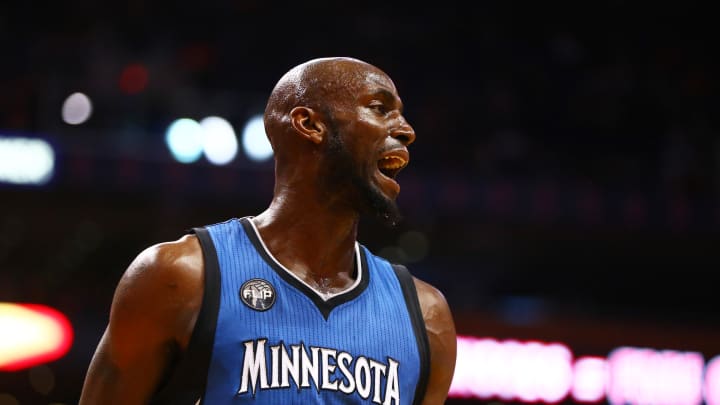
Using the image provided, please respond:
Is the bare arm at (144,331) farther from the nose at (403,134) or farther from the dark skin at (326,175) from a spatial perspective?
the nose at (403,134)

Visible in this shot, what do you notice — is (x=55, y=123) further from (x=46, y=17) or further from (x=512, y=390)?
(x=512, y=390)

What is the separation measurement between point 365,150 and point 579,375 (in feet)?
22.4

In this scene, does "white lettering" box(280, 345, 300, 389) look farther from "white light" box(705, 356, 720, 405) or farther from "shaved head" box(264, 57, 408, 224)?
"white light" box(705, 356, 720, 405)

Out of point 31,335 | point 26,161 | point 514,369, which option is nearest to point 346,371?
point 31,335

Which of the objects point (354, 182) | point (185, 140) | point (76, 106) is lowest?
point (354, 182)

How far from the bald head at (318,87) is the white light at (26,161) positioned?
21.0 feet

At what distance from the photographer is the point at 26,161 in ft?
28.3

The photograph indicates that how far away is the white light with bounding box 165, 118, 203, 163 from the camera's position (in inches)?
360

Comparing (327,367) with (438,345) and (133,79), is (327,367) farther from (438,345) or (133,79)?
(133,79)

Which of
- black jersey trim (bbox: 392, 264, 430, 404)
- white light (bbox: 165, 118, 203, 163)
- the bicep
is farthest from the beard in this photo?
white light (bbox: 165, 118, 203, 163)

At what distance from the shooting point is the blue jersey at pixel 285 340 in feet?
7.67

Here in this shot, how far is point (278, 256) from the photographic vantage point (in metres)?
2.59

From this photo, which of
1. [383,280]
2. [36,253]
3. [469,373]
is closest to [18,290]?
[36,253]

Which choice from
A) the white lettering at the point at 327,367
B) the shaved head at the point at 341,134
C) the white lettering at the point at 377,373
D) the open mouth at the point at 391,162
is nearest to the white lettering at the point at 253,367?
the white lettering at the point at 327,367
